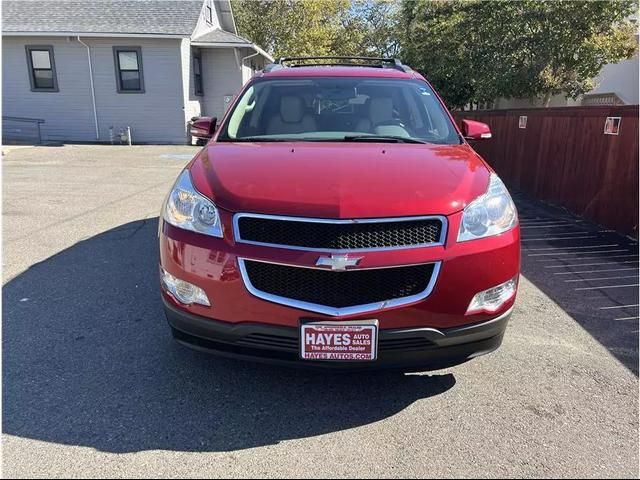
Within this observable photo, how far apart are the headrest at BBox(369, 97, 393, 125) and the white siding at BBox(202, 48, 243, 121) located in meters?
16.6

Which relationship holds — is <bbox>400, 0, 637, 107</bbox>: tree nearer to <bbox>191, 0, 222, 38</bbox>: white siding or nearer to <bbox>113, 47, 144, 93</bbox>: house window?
<bbox>191, 0, 222, 38</bbox>: white siding

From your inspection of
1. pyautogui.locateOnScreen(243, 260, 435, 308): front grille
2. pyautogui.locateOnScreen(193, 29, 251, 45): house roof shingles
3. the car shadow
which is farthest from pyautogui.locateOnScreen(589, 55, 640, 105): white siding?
the car shadow

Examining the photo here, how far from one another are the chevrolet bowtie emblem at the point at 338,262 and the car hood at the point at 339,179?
0.65 feet

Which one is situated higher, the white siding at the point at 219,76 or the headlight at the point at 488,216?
the white siding at the point at 219,76

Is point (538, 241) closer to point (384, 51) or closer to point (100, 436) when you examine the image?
point (100, 436)

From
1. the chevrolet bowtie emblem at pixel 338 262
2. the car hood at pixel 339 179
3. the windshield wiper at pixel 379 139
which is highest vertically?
the windshield wiper at pixel 379 139

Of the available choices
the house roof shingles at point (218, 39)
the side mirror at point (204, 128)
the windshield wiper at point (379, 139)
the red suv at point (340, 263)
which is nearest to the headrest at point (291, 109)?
the windshield wiper at point (379, 139)

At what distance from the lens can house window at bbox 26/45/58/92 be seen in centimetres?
1742

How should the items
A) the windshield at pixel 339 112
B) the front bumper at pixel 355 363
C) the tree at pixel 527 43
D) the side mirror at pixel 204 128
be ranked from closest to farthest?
the front bumper at pixel 355 363 < the windshield at pixel 339 112 < the side mirror at pixel 204 128 < the tree at pixel 527 43

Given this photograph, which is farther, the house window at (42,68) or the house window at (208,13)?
the house window at (208,13)

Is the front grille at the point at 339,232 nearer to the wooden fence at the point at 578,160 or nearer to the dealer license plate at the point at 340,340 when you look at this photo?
the dealer license plate at the point at 340,340

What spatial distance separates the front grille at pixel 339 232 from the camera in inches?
92.4

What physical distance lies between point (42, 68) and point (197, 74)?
5.32m

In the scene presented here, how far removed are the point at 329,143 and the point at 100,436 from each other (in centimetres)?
215
